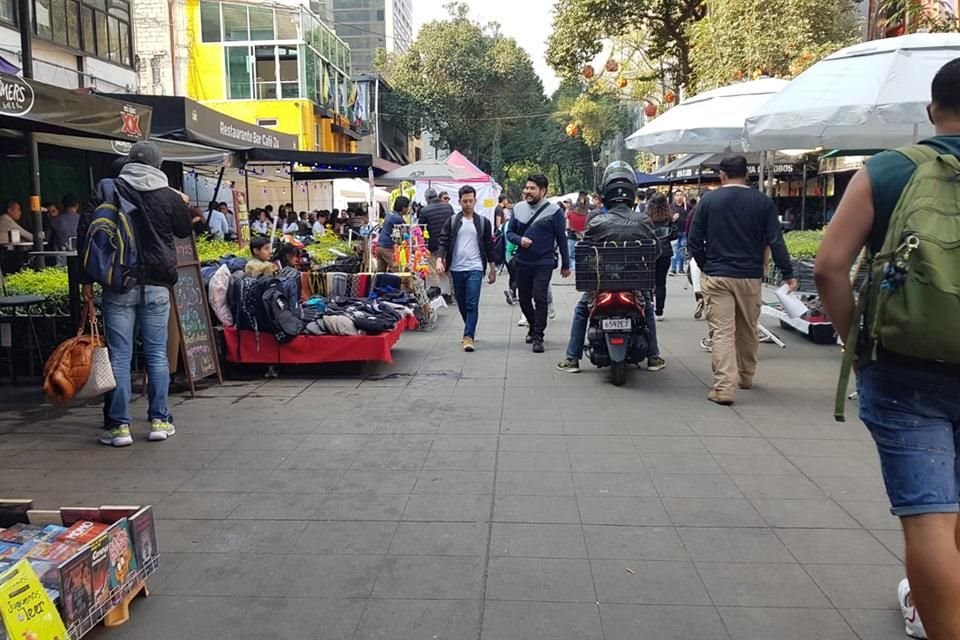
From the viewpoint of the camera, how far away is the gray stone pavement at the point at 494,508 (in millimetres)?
3014

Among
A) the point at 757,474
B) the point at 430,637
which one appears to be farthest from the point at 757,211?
the point at 430,637

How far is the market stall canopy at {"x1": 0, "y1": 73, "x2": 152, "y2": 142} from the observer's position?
5.50m

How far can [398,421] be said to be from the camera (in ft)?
18.9

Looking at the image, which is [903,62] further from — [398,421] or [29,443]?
[29,443]

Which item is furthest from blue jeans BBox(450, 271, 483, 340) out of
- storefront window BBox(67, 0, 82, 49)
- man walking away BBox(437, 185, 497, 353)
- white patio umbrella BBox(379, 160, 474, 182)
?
storefront window BBox(67, 0, 82, 49)

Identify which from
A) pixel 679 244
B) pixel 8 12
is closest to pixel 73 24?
pixel 8 12

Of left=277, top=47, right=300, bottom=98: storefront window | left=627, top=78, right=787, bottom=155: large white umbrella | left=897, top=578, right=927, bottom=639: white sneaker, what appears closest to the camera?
left=897, top=578, right=927, bottom=639: white sneaker

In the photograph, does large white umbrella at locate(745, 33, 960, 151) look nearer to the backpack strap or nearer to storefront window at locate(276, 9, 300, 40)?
the backpack strap

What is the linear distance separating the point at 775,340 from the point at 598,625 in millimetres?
6664

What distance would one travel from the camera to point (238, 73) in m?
30.3

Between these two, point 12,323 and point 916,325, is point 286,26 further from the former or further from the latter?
point 916,325

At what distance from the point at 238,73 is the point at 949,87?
31.0 meters

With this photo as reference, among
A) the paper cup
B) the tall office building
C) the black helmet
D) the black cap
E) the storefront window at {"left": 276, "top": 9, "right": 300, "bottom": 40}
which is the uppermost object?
the tall office building

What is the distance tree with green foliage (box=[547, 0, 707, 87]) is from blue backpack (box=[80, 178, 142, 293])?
19.9 meters
